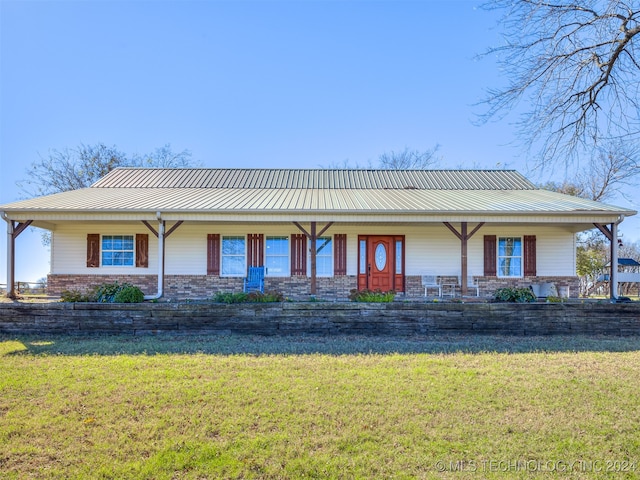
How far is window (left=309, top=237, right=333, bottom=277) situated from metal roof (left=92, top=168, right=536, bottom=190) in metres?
3.62

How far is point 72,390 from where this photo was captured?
478cm

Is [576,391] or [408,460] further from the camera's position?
[576,391]

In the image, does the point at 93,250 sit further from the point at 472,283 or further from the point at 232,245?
the point at 472,283

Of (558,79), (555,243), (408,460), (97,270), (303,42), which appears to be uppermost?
(303,42)

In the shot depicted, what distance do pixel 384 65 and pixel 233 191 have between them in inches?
316

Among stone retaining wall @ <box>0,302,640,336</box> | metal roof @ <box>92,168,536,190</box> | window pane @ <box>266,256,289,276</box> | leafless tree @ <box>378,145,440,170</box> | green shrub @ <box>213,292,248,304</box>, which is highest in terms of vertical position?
leafless tree @ <box>378,145,440,170</box>

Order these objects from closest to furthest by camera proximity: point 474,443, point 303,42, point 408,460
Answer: point 408,460 < point 474,443 < point 303,42

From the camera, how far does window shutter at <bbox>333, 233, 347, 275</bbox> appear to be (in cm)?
1325

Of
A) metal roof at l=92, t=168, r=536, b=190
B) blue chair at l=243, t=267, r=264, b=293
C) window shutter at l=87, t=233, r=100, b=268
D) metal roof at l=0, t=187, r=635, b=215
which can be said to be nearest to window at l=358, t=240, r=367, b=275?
metal roof at l=0, t=187, r=635, b=215

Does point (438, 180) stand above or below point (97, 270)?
above

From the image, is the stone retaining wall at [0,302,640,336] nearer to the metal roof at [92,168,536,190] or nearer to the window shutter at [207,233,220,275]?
the window shutter at [207,233,220,275]

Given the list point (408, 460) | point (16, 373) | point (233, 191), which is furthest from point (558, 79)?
point (233, 191)

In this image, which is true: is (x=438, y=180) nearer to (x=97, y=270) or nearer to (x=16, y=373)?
(x=97, y=270)

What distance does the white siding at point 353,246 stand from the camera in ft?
43.4
